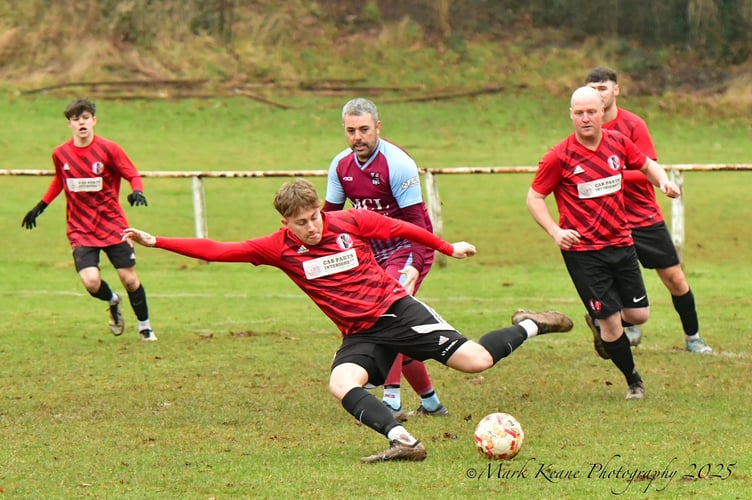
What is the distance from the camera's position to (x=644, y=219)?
35.0ft

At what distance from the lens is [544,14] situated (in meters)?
36.9

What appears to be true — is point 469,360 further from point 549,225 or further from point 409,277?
point 549,225

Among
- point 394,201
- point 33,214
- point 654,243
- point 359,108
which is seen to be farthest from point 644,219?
point 33,214

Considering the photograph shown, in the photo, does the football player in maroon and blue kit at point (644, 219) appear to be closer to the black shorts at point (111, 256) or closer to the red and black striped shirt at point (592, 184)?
the red and black striped shirt at point (592, 184)

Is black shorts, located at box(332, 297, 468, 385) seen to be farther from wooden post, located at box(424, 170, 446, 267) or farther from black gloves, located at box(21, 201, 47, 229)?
wooden post, located at box(424, 170, 446, 267)

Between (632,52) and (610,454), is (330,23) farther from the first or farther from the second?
(610,454)

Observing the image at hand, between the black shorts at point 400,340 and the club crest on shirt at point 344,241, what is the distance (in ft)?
1.52

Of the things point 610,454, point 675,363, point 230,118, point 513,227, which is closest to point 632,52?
point 230,118

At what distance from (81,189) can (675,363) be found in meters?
5.88

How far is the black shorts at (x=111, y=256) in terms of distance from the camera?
12.2 meters

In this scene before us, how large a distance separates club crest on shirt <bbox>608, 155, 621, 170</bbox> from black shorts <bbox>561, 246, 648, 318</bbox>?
1.88 feet

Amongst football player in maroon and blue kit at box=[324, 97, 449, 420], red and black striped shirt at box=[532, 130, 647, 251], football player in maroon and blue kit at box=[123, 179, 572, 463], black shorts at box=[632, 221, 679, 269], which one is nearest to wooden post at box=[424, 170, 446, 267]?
black shorts at box=[632, 221, 679, 269]

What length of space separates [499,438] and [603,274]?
231 cm

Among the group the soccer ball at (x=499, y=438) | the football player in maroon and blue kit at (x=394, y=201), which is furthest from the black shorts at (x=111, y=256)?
the soccer ball at (x=499, y=438)
